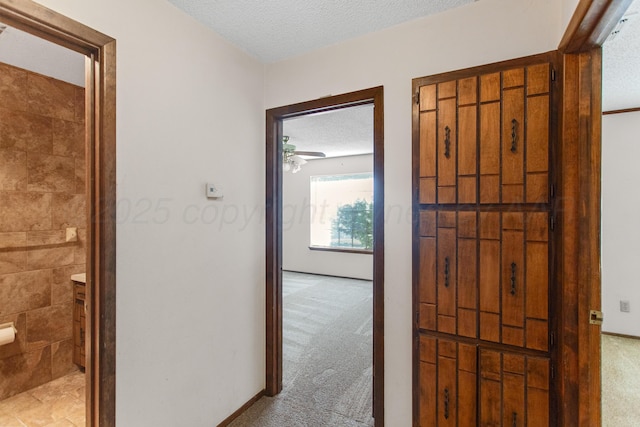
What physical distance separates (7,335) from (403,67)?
3.16 metres

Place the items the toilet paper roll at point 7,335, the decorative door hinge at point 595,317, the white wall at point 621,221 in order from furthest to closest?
the white wall at point 621,221, the toilet paper roll at point 7,335, the decorative door hinge at point 595,317

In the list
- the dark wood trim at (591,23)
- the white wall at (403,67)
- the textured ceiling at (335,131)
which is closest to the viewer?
the dark wood trim at (591,23)

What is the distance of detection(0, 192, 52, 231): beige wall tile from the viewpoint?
220cm

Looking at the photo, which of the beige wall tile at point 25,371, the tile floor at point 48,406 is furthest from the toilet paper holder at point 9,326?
the tile floor at point 48,406

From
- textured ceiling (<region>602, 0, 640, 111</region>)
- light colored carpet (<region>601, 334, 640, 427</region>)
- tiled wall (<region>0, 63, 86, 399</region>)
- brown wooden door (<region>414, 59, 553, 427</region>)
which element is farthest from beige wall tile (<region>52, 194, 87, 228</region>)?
light colored carpet (<region>601, 334, 640, 427</region>)

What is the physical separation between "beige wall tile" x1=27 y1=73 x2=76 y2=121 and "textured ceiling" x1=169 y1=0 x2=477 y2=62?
1597 millimetres

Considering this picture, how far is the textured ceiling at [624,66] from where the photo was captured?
70.6 inches

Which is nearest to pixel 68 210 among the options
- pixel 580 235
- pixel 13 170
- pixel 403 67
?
pixel 13 170

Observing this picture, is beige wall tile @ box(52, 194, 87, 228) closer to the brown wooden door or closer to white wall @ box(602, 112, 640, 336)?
the brown wooden door

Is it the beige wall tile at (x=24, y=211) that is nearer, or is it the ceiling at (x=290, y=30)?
the ceiling at (x=290, y=30)

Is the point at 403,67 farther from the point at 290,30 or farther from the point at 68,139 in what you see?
the point at 68,139

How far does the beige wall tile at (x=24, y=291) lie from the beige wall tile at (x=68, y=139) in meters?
0.98

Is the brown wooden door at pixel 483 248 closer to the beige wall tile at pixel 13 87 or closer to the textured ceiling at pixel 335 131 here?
the textured ceiling at pixel 335 131

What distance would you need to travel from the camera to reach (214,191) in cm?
185
